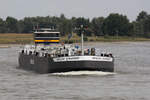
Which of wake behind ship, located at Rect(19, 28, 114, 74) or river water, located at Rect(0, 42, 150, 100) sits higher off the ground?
wake behind ship, located at Rect(19, 28, 114, 74)

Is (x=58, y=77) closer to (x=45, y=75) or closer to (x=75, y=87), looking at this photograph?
(x=45, y=75)

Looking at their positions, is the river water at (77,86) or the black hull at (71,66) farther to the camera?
the black hull at (71,66)

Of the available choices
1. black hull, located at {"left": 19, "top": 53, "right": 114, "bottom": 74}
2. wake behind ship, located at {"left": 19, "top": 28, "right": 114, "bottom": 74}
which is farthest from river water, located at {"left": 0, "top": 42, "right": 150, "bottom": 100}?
wake behind ship, located at {"left": 19, "top": 28, "right": 114, "bottom": 74}

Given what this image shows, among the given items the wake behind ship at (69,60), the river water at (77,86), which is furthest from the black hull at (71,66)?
the river water at (77,86)

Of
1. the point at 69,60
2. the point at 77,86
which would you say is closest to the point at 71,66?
the point at 69,60

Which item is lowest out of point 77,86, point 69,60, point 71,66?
point 77,86

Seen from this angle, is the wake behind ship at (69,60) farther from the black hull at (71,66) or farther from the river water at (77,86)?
the river water at (77,86)

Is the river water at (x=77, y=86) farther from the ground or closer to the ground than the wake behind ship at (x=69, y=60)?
closer to the ground

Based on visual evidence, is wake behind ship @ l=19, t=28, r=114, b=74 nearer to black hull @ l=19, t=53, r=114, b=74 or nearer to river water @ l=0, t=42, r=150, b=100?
black hull @ l=19, t=53, r=114, b=74

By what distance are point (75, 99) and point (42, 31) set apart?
106 feet

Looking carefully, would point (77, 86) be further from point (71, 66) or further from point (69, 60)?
point (69, 60)

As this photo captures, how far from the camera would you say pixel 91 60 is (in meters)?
53.8

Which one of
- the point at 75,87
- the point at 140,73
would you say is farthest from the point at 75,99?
the point at 140,73

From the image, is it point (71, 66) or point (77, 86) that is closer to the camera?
point (77, 86)
